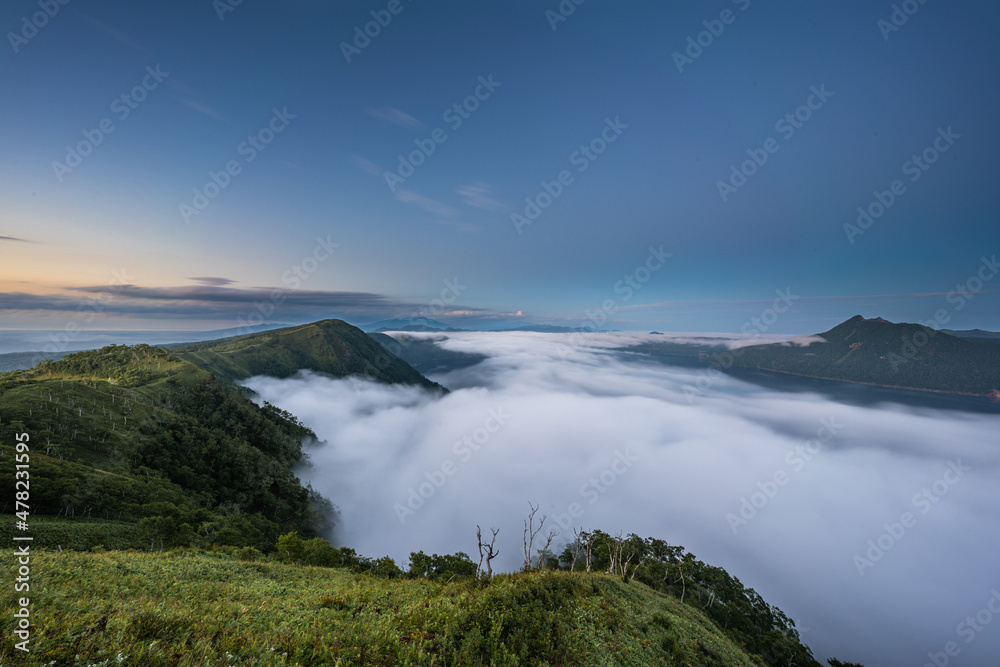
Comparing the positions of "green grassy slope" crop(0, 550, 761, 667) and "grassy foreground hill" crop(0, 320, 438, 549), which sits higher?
"green grassy slope" crop(0, 550, 761, 667)

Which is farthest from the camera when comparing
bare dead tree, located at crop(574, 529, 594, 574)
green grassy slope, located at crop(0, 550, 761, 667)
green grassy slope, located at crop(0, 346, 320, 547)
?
green grassy slope, located at crop(0, 346, 320, 547)

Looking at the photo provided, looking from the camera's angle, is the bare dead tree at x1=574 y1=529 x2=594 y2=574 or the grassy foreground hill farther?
the grassy foreground hill

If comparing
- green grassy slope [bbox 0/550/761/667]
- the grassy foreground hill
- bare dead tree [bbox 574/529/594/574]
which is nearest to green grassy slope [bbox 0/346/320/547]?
the grassy foreground hill

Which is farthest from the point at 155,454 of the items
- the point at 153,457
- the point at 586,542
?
the point at 586,542

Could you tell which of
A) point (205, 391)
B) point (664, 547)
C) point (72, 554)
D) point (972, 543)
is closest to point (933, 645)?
point (972, 543)

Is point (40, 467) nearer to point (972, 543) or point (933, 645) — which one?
point (933, 645)

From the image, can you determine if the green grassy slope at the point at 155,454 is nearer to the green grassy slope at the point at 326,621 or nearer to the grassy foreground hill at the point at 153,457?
the grassy foreground hill at the point at 153,457

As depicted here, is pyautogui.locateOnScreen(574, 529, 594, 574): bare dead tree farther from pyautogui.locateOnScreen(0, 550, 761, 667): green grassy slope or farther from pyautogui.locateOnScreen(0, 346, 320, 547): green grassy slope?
pyautogui.locateOnScreen(0, 346, 320, 547): green grassy slope

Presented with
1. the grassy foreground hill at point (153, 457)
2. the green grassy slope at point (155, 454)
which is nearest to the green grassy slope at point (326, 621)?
the grassy foreground hill at point (153, 457)

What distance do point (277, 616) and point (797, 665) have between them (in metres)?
66.4

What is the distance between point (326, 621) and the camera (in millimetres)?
12148

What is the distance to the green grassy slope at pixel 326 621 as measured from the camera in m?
8.59

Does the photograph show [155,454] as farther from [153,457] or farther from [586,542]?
[586,542]

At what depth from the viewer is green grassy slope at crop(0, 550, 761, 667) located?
859 centimetres
